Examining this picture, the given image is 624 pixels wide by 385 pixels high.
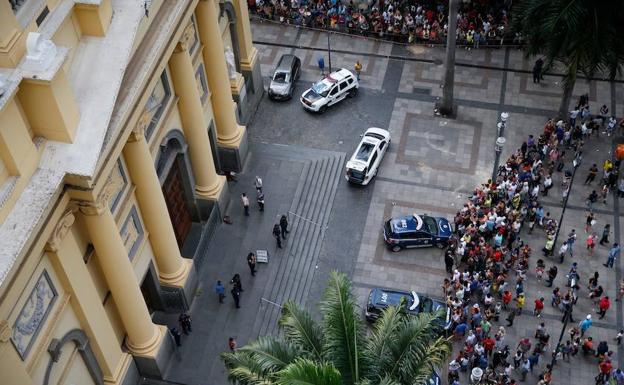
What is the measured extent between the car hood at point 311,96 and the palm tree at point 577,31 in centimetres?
1135

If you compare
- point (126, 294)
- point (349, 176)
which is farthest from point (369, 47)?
point (126, 294)

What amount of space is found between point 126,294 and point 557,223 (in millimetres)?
20493

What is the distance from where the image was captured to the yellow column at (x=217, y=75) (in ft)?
105

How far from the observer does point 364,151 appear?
37812 mm

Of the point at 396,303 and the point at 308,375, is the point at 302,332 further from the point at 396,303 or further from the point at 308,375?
the point at 396,303

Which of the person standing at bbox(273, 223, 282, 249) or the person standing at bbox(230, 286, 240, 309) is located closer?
the person standing at bbox(230, 286, 240, 309)

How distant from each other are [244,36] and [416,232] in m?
14.1

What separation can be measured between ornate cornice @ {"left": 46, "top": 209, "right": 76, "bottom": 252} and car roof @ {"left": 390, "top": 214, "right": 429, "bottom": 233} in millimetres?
16843

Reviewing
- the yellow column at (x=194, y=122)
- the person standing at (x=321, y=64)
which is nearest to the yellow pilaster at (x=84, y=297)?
the yellow column at (x=194, y=122)

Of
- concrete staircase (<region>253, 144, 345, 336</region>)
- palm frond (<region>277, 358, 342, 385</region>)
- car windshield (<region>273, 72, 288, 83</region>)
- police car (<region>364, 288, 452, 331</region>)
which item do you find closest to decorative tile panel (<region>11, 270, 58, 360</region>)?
Answer: palm frond (<region>277, 358, 342, 385</region>)

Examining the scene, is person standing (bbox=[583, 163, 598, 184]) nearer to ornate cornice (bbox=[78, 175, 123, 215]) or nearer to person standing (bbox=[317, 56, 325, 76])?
person standing (bbox=[317, 56, 325, 76])

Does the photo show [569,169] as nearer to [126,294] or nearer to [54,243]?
[126,294]

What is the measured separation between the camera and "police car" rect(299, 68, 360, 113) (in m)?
41.2

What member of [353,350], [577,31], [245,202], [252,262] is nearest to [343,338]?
[353,350]
